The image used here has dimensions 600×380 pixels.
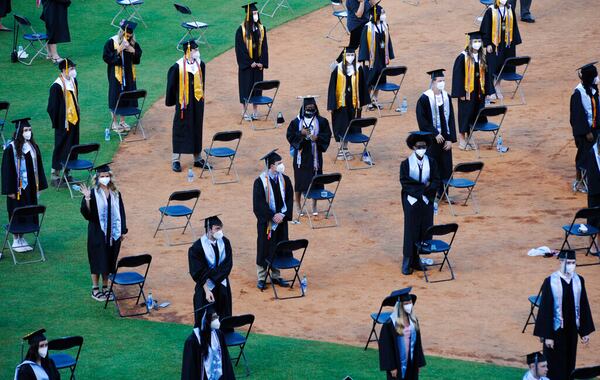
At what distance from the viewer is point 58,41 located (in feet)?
105

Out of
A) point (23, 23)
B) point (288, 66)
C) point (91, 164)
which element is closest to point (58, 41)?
point (23, 23)

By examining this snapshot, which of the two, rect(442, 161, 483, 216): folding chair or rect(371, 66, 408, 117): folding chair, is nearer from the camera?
rect(442, 161, 483, 216): folding chair

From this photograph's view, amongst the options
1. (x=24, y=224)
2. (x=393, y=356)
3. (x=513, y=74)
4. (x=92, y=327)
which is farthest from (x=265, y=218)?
(x=513, y=74)

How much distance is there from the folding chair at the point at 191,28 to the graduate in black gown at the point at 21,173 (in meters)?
9.88

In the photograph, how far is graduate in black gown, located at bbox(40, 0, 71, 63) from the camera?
31547 millimetres

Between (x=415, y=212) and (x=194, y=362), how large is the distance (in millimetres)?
5931

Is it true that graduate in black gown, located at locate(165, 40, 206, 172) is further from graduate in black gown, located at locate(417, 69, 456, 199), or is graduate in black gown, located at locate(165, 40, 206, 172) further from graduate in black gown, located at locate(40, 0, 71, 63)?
graduate in black gown, located at locate(40, 0, 71, 63)

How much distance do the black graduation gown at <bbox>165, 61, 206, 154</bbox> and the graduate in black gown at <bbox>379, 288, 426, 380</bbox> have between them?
973 cm

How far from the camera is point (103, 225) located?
2084cm

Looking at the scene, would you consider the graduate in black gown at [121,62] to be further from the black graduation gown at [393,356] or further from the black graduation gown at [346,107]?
the black graduation gown at [393,356]

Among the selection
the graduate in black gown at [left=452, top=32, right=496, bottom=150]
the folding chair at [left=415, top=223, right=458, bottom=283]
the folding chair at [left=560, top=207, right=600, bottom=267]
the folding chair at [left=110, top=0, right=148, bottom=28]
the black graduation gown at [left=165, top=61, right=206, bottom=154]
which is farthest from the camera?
the folding chair at [left=110, top=0, right=148, bottom=28]

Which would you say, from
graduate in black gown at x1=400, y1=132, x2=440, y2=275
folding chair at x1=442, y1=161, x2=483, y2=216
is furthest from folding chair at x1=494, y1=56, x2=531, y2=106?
graduate in black gown at x1=400, y1=132, x2=440, y2=275

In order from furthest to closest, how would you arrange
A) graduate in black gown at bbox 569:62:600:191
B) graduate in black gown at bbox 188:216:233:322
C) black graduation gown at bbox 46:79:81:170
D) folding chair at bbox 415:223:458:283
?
black graduation gown at bbox 46:79:81:170, graduate in black gown at bbox 569:62:600:191, folding chair at bbox 415:223:458:283, graduate in black gown at bbox 188:216:233:322

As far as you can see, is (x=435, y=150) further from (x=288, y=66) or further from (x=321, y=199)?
(x=288, y=66)
